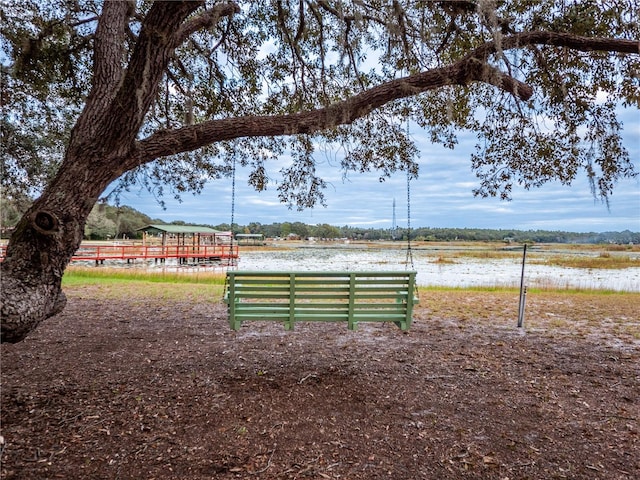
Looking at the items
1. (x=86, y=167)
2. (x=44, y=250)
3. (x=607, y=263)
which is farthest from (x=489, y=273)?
(x=44, y=250)

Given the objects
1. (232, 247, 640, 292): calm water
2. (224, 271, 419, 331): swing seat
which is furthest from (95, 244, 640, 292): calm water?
(224, 271, 419, 331): swing seat

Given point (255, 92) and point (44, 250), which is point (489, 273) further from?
point (44, 250)

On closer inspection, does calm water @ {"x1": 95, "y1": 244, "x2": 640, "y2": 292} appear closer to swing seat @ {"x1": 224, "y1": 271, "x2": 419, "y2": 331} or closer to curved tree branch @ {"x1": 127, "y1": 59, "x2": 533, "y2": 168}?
swing seat @ {"x1": 224, "y1": 271, "x2": 419, "y2": 331}

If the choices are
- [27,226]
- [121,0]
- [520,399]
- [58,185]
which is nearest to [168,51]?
Result: [121,0]

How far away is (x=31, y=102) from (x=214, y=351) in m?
4.15

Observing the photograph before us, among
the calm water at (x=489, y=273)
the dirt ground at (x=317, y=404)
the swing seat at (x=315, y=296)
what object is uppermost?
the swing seat at (x=315, y=296)

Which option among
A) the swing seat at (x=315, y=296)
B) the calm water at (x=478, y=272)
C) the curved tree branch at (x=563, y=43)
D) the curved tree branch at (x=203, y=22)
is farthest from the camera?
the calm water at (x=478, y=272)

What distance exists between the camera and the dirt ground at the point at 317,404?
2045 mm

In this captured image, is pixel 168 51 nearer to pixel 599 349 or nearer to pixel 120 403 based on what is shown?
pixel 120 403

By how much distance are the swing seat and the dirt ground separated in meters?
0.48

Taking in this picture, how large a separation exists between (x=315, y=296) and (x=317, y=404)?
3.40ft

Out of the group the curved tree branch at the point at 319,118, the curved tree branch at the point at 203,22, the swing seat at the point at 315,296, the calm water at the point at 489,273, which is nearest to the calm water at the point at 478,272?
the calm water at the point at 489,273

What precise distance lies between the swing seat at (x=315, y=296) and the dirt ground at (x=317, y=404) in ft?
1.57

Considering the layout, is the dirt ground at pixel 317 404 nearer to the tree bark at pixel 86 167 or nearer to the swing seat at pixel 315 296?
the swing seat at pixel 315 296
